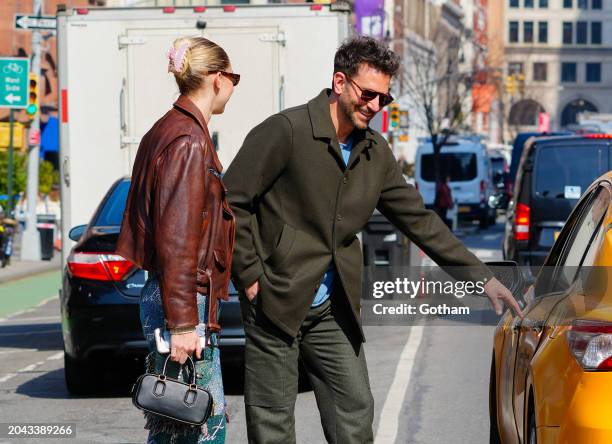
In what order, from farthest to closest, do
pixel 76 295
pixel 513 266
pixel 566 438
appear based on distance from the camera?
pixel 76 295 < pixel 513 266 < pixel 566 438

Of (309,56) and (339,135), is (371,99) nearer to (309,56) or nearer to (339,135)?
(339,135)

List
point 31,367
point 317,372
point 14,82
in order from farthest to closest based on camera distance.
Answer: point 14,82 → point 31,367 → point 317,372

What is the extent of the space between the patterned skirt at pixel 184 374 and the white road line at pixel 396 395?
10.9 ft

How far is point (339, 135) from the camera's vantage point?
18.3 ft

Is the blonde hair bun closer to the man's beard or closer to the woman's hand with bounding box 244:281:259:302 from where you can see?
the man's beard

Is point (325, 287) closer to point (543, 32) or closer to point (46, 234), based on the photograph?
point (46, 234)

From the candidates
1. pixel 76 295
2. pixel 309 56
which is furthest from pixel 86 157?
pixel 76 295

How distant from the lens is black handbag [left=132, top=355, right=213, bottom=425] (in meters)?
4.96

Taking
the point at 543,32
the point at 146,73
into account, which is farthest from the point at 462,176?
the point at 543,32

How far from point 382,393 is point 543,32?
153 meters

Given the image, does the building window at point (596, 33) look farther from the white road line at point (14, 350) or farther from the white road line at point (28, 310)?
the white road line at point (14, 350)

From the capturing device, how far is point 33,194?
100 feet

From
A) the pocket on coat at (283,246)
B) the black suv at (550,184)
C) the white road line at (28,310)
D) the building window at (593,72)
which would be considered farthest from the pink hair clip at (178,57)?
the building window at (593,72)

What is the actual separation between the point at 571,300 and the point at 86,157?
8.68m
